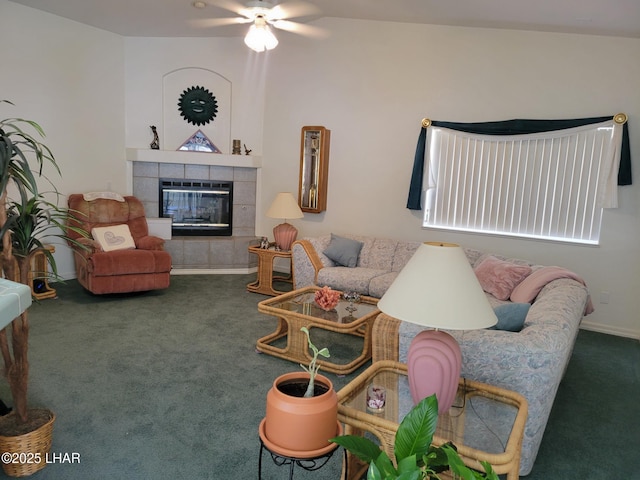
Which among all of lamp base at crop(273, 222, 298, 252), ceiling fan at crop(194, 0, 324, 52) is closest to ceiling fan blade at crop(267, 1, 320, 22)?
ceiling fan at crop(194, 0, 324, 52)

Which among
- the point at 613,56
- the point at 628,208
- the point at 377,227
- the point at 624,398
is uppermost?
the point at 613,56

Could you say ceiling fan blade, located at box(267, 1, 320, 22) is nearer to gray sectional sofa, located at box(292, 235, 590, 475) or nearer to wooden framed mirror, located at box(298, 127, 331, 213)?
wooden framed mirror, located at box(298, 127, 331, 213)

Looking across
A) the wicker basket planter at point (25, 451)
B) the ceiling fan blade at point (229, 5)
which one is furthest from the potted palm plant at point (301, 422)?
the ceiling fan blade at point (229, 5)

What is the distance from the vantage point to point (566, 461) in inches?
92.4

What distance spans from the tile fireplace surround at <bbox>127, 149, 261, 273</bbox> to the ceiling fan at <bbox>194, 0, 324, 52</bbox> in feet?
5.30

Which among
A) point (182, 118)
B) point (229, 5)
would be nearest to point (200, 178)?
point (182, 118)

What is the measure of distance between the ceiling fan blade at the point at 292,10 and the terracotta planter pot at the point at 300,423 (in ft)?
13.1

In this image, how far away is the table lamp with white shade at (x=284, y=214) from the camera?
17.4ft

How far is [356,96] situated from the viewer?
5.51 meters

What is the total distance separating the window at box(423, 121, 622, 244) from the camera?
435 centimetres

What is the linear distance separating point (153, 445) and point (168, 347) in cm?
131

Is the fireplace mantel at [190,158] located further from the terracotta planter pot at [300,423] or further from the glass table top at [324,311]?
the terracotta planter pot at [300,423]

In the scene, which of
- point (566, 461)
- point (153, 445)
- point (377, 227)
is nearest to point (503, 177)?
point (377, 227)

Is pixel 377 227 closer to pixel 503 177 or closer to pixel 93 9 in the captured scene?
pixel 503 177
